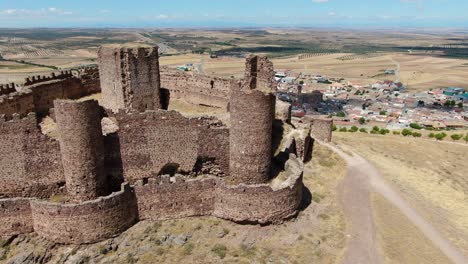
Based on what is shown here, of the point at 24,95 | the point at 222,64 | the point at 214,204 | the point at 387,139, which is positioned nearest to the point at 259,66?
the point at 214,204

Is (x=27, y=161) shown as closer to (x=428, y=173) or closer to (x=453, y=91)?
(x=428, y=173)

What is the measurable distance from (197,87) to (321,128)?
542 inches

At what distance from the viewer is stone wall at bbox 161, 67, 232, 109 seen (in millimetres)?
37888

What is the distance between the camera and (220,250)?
20.9 meters

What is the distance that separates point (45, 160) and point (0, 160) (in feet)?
7.35

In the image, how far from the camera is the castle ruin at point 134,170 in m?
21.0

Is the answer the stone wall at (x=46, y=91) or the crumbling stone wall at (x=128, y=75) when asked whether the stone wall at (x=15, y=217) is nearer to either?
the stone wall at (x=46, y=91)

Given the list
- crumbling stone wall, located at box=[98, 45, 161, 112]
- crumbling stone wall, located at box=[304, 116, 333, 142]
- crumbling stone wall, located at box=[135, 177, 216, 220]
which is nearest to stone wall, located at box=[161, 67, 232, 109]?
crumbling stone wall, located at box=[98, 45, 161, 112]

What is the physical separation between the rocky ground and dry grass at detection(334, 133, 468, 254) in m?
8.06

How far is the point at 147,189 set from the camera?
2205 centimetres

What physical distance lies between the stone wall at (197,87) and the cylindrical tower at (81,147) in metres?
17.2

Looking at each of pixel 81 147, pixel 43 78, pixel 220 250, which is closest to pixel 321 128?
pixel 220 250

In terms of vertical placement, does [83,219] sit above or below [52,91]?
below

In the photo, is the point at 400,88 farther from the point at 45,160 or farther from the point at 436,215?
the point at 45,160
